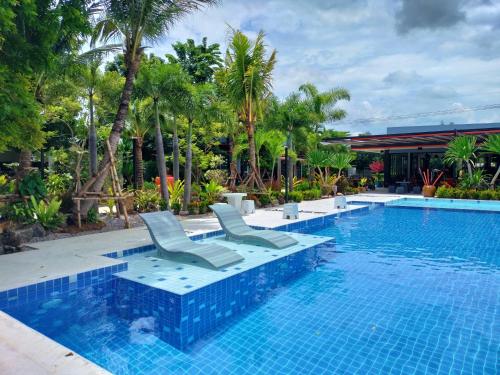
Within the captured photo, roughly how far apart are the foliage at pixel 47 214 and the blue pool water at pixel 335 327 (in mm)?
4234

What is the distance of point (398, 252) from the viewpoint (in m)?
Result: 8.73

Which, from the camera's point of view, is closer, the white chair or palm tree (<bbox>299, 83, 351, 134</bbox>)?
the white chair

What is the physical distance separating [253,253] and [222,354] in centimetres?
363

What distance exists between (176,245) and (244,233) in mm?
1903

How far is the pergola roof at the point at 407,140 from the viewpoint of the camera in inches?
859

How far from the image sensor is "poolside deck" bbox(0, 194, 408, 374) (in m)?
3.18

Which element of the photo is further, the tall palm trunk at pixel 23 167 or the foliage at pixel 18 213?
the tall palm trunk at pixel 23 167

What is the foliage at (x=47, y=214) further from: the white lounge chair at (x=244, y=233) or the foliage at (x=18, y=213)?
the white lounge chair at (x=244, y=233)

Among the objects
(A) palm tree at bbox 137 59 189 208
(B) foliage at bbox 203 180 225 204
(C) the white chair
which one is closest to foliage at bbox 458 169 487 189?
(C) the white chair

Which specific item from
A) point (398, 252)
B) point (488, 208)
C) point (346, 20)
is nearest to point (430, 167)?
point (488, 208)

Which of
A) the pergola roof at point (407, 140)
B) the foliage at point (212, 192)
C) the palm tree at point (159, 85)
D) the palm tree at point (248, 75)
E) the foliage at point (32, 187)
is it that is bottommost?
the foliage at point (212, 192)

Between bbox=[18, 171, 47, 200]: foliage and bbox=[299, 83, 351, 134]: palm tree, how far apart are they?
1561 centimetres

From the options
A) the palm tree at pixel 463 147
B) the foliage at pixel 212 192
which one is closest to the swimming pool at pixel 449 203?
the palm tree at pixel 463 147

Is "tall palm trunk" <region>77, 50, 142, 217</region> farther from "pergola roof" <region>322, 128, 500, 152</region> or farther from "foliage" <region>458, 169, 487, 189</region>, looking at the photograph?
"foliage" <region>458, 169, 487, 189</region>
